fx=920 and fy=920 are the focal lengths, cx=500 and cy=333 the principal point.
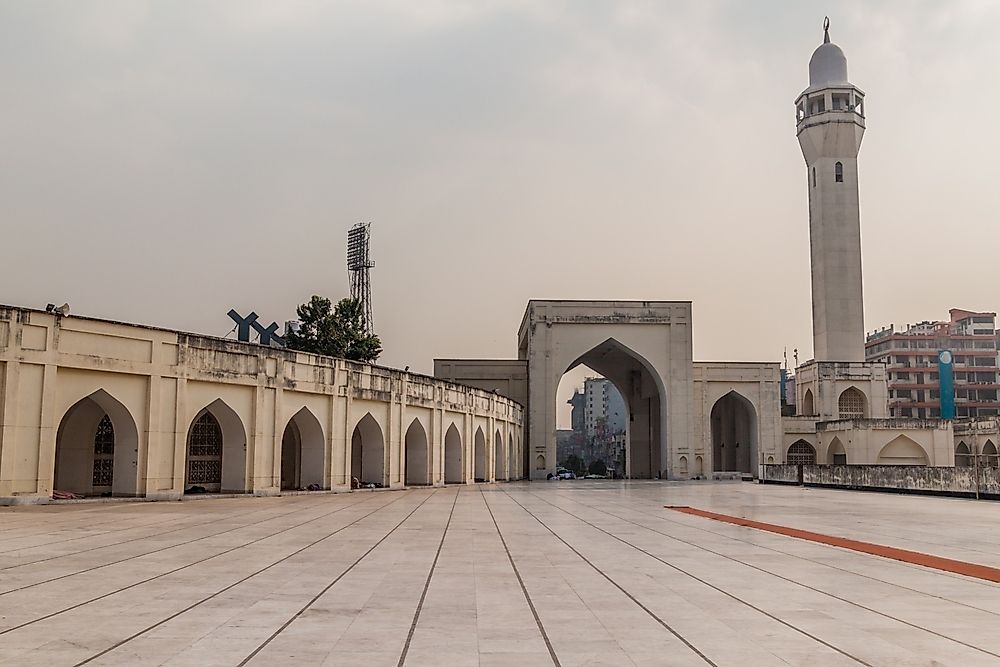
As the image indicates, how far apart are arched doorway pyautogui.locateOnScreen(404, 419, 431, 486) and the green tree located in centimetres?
1770

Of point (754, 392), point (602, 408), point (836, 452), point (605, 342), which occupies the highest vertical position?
point (605, 342)

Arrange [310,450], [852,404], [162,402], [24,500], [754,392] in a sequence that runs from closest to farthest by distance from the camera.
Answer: [24,500], [162,402], [310,450], [754,392], [852,404]

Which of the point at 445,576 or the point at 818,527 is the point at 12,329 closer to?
the point at 445,576

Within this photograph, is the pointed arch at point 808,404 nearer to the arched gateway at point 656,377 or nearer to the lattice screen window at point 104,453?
the arched gateway at point 656,377

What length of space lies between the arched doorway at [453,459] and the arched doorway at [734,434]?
24374mm

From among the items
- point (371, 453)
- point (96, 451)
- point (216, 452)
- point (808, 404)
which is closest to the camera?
point (96, 451)

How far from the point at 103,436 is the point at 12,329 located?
18.9 ft

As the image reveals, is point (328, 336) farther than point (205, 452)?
Yes

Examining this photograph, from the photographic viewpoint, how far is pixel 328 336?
56375 mm

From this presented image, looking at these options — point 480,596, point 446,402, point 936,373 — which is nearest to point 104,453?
point 446,402

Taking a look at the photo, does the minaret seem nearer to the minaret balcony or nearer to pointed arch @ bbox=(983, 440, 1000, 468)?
the minaret balcony

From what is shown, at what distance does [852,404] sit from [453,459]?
3464 centimetres

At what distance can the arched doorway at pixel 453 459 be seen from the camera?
4188 centimetres

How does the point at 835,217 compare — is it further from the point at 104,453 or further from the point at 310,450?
the point at 104,453
